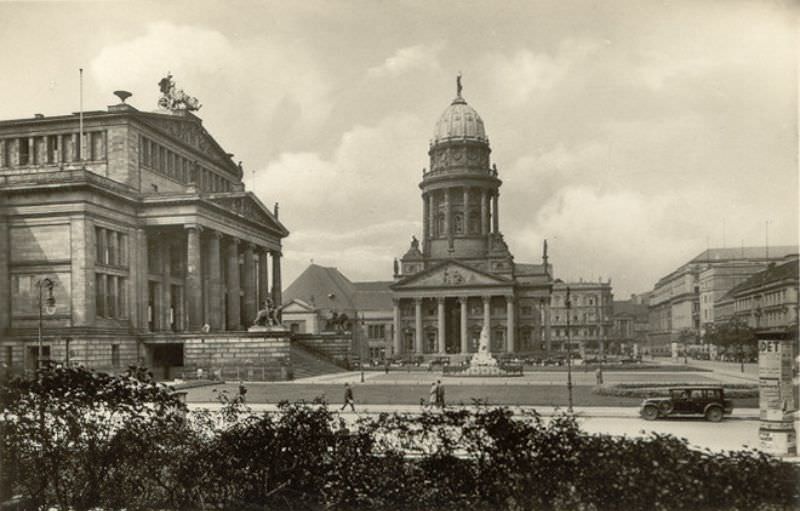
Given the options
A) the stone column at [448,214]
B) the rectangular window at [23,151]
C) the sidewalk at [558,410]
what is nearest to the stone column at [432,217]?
the stone column at [448,214]

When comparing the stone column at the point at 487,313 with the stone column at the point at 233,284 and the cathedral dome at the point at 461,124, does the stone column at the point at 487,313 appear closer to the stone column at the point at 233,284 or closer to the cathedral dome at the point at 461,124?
the cathedral dome at the point at 461,124

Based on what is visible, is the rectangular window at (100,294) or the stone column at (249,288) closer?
the rectangular window at (100,294)

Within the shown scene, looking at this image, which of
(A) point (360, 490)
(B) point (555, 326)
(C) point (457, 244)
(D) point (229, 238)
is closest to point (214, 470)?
(A) point (360, 490)

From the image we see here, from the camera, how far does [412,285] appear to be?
108438 millimetres

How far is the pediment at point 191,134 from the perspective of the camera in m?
52.4

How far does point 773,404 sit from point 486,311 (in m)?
88.4

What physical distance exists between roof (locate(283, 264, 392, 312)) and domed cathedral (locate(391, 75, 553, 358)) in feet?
26.1

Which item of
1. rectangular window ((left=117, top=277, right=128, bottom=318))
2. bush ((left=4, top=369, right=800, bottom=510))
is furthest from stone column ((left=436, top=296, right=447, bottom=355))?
bush ((left=4, top=369, right=800, bottom=510))

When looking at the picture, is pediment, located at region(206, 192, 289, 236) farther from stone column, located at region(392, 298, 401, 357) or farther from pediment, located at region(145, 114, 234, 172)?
stone column, located at region(392, 298, 401, 357)

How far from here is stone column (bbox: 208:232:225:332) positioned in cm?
5634

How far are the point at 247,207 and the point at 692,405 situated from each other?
45759 millimetres

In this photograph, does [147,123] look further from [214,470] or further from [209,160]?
[214,470]

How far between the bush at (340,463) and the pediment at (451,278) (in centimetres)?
9333

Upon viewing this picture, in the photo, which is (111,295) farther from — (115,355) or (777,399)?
(777,399)
